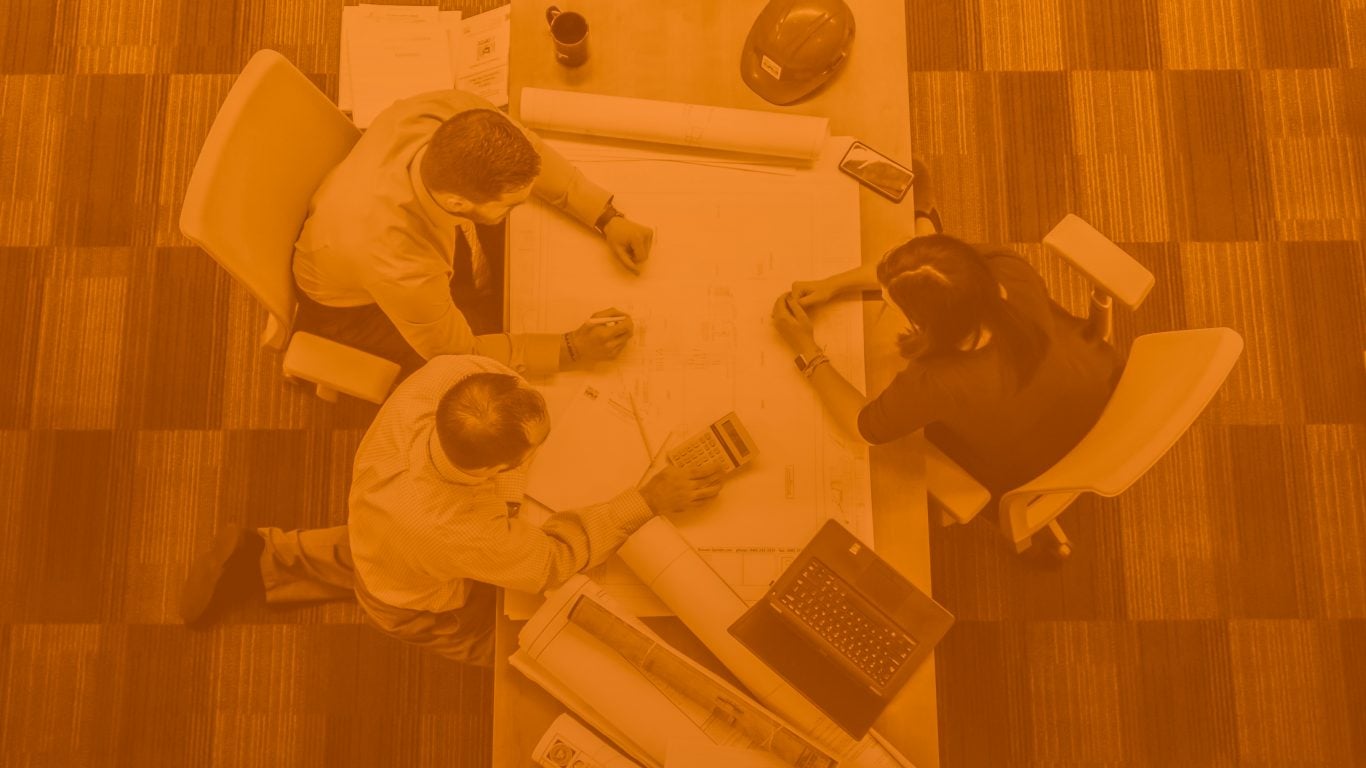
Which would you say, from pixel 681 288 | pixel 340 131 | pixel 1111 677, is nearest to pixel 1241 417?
pixel 1111 677

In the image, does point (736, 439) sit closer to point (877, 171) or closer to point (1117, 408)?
point (877, 171)

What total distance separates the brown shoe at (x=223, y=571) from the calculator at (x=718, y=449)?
47.0 inches

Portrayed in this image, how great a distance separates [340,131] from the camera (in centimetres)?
162

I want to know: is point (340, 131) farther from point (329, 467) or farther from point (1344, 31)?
→ point (1344, 31)

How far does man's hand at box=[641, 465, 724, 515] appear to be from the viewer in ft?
4.35

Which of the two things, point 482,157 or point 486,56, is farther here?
point 486,56

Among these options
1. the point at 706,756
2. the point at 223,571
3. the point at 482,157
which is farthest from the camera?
the point at 223,571

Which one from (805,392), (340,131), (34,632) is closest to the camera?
(805,392)

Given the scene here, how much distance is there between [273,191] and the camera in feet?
4.86

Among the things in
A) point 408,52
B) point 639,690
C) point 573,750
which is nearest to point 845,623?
point 639,690

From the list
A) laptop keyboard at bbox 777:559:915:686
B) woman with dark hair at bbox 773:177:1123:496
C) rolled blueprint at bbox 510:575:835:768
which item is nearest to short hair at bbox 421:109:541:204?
woman with dark hair at bbox 773:177:1123:496

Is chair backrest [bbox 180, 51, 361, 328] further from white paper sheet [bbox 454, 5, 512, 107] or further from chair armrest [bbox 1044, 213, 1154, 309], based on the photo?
chair armrest [bbox 1044, 213, 1154, 309]

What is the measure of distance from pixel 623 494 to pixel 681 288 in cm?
35

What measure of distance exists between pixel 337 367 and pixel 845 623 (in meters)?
0.92
